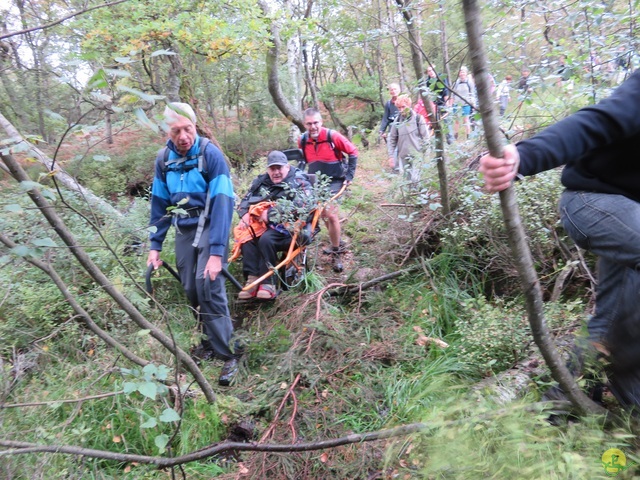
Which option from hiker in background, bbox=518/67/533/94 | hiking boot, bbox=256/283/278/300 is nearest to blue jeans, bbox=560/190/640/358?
hiker in background, bbox=518/67/533/94

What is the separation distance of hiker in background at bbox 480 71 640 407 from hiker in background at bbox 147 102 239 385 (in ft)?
8.63

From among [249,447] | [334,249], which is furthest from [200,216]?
[334,249]

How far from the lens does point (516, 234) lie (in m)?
1.54

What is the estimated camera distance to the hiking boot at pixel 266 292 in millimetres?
4500

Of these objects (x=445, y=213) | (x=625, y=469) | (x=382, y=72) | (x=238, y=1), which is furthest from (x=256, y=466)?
(x=382, y=72)

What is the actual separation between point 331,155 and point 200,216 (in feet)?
9.37

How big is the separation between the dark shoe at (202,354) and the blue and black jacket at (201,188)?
113 cm

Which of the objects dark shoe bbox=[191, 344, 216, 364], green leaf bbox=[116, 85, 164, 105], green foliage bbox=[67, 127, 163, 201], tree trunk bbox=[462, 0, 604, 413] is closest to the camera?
tree trunk bbox=[462, 0, 604, 413]

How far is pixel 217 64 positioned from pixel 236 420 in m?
12.5

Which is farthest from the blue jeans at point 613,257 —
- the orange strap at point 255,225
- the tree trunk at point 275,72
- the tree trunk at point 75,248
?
the tree trunk at point 275,72

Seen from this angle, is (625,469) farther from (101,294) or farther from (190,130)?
(101,294)

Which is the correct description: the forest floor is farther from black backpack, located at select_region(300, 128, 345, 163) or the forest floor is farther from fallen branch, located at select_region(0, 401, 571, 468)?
black backpack, located at select_region(300, 128, 345, 163)

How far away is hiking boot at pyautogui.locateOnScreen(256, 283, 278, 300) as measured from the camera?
450 centimetres

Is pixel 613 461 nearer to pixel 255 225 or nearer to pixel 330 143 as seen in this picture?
pixel 255 225
